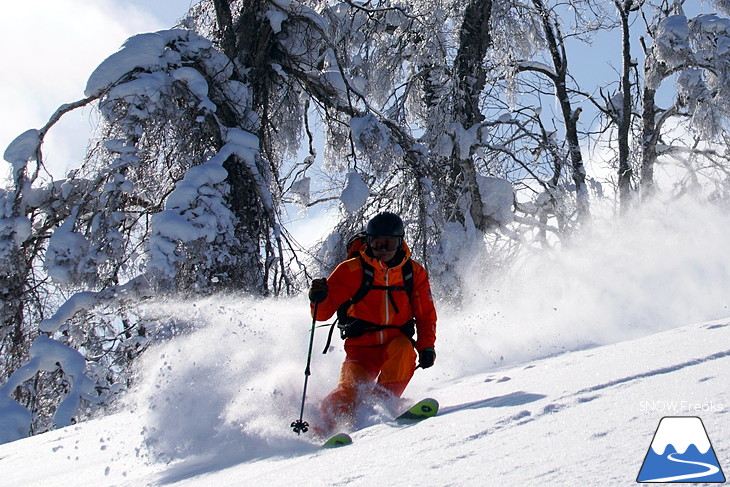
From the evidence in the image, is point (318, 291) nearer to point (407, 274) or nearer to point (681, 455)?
point (407, 274)

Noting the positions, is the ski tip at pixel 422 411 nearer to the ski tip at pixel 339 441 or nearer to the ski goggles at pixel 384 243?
the ski tip at pixel 339 441

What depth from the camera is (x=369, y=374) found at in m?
4.75

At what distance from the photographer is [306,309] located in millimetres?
6586

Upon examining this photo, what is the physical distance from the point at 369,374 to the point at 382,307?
504 mm

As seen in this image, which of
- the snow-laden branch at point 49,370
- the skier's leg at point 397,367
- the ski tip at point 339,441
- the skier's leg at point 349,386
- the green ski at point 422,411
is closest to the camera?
the ski tip at point 339,441

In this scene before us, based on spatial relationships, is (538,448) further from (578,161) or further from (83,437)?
(578,161)

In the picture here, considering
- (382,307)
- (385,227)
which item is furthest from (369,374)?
(385,227)

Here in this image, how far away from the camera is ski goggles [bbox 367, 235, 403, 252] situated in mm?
4719

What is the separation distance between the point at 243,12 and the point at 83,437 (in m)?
5.72

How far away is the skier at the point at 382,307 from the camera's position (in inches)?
184

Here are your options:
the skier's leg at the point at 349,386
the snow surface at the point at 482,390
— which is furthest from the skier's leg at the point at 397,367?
the snow surface at the point at 482,390

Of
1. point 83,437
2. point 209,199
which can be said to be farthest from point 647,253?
point 83,437

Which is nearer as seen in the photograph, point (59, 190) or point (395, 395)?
point (395, 395)

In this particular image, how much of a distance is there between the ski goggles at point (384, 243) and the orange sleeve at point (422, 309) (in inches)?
13.3
